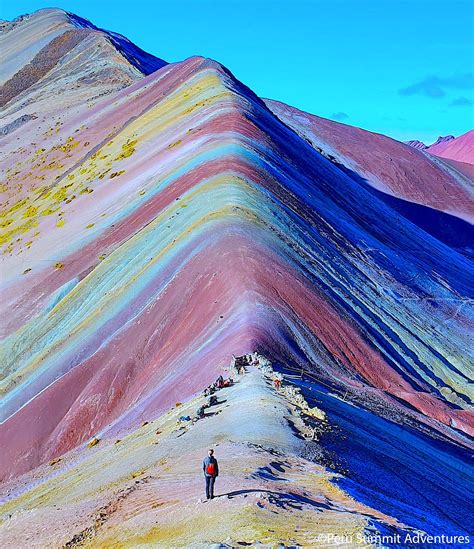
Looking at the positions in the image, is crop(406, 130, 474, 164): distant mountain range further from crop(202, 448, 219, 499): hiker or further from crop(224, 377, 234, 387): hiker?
crop(202, 448, 219, 499): hiker

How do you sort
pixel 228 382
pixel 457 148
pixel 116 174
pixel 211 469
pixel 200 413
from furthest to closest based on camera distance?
pixel 457 148
pixel 116 174
pixel 228 382
pixel 200 413
pixel 211 469

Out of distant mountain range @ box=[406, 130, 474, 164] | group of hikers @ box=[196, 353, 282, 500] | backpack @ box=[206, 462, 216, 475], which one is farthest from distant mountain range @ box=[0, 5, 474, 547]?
distant mountain range @ box=[406, 130, 474, 164]

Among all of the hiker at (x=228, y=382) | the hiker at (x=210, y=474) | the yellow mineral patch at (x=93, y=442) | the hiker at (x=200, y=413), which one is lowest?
the yellow mineral patch at (x=93, y=442)

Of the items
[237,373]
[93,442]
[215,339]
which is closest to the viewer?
[237,373]

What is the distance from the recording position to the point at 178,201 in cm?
3853

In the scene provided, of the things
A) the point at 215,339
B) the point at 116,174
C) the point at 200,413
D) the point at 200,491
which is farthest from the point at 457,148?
the point at 200,491

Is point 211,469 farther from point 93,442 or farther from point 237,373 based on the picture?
point 93,442

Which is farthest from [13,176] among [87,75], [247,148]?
[247,148]

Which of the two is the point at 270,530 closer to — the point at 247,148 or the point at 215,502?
the point at 215,502

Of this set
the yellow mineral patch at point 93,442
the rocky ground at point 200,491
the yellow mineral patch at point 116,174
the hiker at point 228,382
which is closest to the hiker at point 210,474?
the rocky ground at point 200,491

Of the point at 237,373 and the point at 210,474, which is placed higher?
the point at 210,474

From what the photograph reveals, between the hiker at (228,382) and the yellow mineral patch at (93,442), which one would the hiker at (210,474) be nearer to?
the hiker at (228,382)

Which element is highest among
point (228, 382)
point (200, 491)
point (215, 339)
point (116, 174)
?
point (116, 174)

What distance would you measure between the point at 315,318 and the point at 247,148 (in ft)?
53.9
